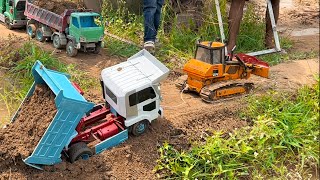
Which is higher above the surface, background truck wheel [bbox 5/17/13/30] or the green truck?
the green truck

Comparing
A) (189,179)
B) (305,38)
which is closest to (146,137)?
(189,179)

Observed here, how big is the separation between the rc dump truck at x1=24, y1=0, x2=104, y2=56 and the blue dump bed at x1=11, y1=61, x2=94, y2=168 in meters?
2.55

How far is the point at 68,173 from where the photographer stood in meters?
3.67

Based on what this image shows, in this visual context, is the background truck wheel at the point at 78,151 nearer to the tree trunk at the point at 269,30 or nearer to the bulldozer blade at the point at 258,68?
the bulldozer blade at the point at 258,68

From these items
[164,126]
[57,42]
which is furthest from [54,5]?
[164,126]

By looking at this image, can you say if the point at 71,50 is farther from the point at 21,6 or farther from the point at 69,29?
the point at 21,6

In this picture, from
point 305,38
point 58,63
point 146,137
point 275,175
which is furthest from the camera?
point 305,38

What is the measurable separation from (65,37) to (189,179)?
346 cm

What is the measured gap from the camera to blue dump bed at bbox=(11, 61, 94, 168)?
3.47 meters

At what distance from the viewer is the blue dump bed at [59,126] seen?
3471 mm

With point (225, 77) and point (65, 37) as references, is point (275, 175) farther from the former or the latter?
point (65, 37)

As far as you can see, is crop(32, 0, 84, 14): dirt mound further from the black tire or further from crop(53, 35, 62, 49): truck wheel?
the black tire

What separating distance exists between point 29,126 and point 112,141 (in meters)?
0.72

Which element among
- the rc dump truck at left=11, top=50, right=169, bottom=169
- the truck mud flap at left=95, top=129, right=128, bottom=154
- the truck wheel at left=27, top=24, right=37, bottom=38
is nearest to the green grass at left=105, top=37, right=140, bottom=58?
the truck wheel at left=27, top=24, right=37, bottom=38
